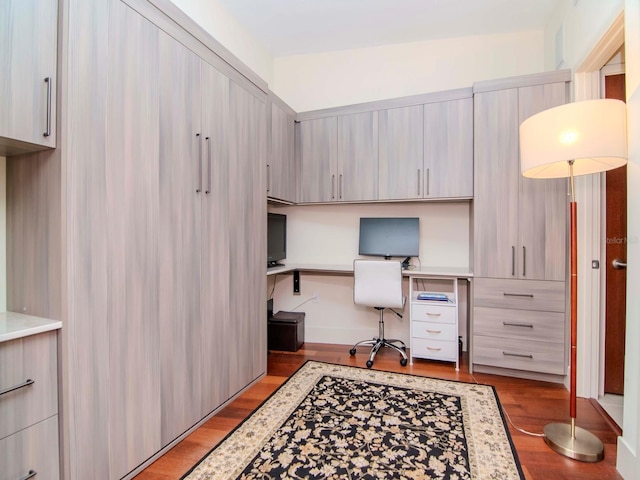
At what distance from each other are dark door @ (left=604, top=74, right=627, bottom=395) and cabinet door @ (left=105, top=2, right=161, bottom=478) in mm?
2958

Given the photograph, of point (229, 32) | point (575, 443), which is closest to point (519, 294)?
point (575, 443)

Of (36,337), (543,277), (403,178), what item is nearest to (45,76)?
(36,337)

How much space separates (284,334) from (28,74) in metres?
2.73

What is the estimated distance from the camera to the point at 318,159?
327 centimetres

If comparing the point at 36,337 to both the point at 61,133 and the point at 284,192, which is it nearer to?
the point at 61,133

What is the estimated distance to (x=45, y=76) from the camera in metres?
1.19

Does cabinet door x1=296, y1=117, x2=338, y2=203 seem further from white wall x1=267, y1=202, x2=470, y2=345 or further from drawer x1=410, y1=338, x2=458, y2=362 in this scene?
drawer x1=410, y1=338, x2=458, y2=362

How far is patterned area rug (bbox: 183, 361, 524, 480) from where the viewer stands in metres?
1.55

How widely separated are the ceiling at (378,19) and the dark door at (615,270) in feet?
3.53

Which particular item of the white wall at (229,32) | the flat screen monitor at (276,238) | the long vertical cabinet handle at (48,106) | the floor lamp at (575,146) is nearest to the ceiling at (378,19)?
the white wall at (229,32)

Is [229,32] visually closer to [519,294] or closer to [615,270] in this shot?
[519,294]

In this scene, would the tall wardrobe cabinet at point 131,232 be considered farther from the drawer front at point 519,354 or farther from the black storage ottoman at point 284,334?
the drawer front at point 519,354

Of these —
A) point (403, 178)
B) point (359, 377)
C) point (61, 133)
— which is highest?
point (403, 178)

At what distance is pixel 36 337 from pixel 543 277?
3133mm
